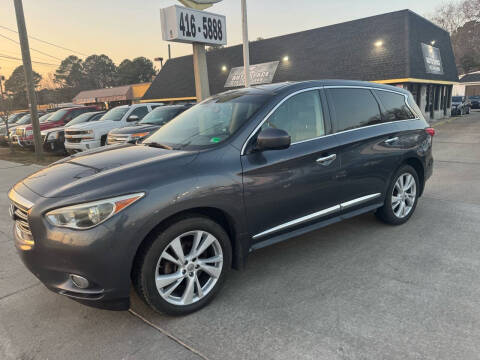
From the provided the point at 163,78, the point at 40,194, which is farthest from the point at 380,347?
the point at 163,78

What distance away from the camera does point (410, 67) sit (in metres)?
18.5

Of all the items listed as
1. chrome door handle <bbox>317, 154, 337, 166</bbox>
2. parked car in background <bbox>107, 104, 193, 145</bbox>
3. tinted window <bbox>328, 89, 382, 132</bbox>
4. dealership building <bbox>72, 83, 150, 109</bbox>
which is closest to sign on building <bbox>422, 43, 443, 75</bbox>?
parked car in background <bbox>107, 104, 193, 145</bbox>

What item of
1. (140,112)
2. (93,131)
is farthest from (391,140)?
(140,112)

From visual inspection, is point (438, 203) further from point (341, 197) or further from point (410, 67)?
point (410, 67)

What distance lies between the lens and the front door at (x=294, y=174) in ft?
9.91

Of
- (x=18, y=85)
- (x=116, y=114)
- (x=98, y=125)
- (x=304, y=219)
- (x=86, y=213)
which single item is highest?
(x=18, y=85)

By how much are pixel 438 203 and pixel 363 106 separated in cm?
246

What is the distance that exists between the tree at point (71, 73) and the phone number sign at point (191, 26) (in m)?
89.1

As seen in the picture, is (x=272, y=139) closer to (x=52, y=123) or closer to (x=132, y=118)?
(x=132, y=118)

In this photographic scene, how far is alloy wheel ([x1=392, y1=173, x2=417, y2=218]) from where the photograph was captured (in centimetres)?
443

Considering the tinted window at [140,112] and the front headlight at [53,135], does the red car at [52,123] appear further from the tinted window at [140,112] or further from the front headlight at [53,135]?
the tinted window at [140,112]

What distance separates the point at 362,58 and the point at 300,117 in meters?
19.5

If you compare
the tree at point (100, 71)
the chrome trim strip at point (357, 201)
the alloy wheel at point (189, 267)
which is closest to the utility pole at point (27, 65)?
the alloy wheel at point (189, 267)

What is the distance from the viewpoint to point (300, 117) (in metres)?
3.47
